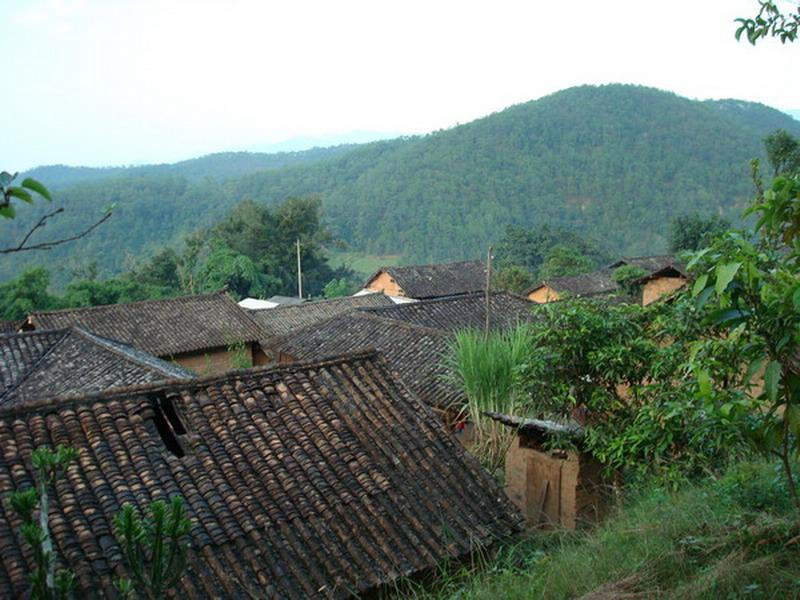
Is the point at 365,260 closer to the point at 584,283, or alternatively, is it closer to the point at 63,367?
the point at 584,283

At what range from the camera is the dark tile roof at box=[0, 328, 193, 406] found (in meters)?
10.9

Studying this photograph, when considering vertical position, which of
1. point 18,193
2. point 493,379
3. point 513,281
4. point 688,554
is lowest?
point 513,281

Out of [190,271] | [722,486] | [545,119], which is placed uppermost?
[545,119]

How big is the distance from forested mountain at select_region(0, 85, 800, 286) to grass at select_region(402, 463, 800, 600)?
63484 mm

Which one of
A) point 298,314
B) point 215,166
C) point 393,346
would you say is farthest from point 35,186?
point 215,166

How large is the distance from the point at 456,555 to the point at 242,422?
2.39 m

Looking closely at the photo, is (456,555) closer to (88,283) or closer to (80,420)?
(80,420)

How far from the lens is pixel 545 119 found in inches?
3447

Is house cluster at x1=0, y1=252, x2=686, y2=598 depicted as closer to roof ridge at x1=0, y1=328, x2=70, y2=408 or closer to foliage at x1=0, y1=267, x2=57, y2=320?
roof ridge at x1=0, y1=328, x2=70, y2=408

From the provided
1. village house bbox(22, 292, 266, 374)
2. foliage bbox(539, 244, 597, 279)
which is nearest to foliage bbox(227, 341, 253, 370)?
village house bbox(22, 292, 266, 374)

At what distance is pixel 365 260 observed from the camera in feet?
236

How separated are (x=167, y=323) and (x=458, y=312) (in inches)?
396

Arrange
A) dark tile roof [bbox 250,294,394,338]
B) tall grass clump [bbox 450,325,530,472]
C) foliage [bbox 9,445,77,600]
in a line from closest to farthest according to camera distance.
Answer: foliage [bbox 9,445,77,600]
tall grass clump [bbox 450,325,530,472]
dark tile roof [bbox 250,294,394,338]

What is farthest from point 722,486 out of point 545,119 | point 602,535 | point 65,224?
point 545,119
